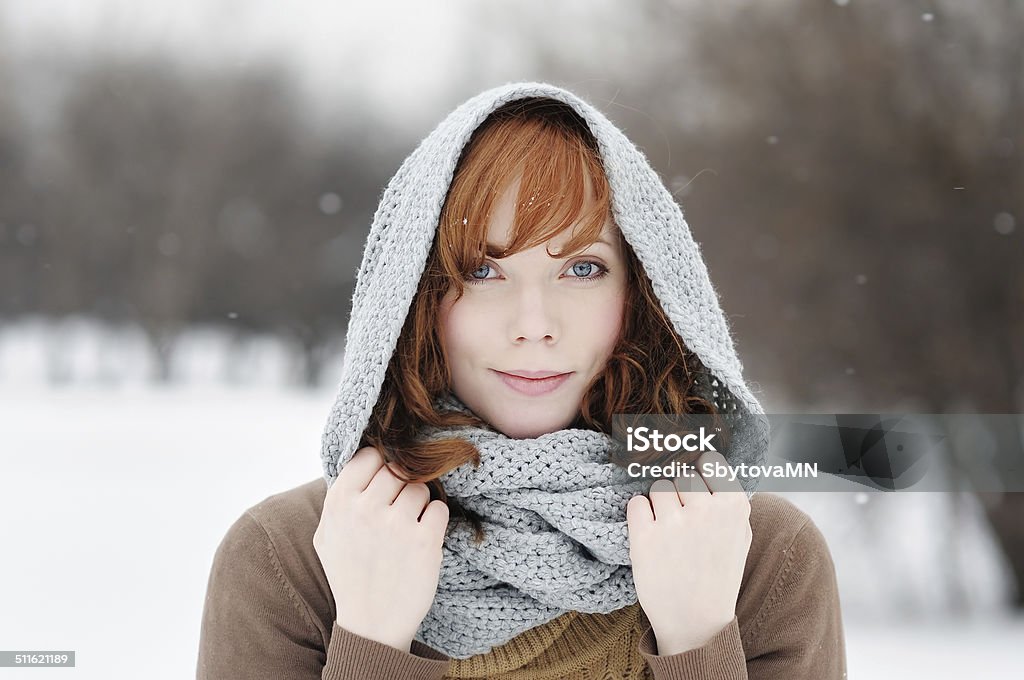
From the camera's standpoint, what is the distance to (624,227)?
33.7 inches

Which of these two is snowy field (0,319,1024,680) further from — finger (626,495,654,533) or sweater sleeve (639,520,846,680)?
finger (626,495,654,533)

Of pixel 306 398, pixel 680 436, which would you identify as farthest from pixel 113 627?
pixel 680 436

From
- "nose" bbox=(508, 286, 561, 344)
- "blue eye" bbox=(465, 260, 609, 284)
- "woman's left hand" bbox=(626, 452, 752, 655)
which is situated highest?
"blue eye" bbox=(465, 260, 609, 284)

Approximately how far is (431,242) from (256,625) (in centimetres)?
48

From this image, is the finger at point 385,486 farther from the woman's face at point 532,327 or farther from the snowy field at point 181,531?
the snowy field at point 181,531

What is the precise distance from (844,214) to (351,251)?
7.74ft

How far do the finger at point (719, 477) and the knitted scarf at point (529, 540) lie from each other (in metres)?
0.07

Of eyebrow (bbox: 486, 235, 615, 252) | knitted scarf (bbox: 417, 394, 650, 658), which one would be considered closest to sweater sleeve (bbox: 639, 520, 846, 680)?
knitted scarf (bbox: 417, 394, 650, 658)

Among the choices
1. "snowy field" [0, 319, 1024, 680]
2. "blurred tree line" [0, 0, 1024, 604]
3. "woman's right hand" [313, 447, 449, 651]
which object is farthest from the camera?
"blurred tree line" [0, 0, 1024, 604]

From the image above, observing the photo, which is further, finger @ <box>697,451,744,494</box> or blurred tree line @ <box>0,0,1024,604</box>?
blurred tree line @ <box>0,0,1024,604</box>

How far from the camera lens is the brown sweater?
2.94ft

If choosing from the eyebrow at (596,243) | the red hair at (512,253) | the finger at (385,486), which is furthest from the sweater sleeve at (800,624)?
the eyebrow at (596,243)

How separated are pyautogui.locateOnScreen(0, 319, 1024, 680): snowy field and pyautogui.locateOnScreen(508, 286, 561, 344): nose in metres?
0.66

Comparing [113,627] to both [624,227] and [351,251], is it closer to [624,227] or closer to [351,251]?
[624,227]
